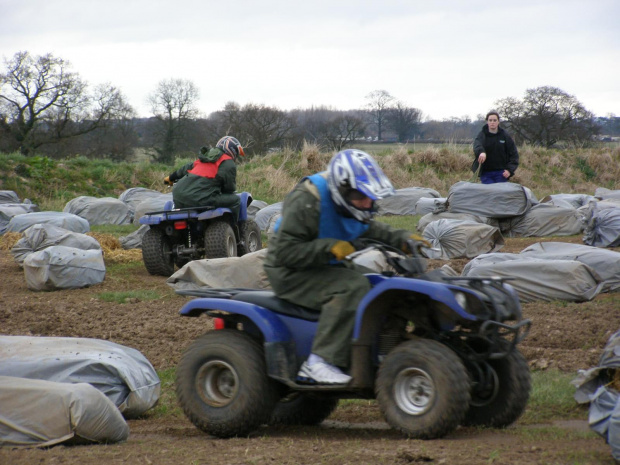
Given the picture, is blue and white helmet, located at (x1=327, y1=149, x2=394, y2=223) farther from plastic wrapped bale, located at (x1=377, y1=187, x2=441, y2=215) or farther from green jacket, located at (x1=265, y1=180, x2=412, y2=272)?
plastic wrapped bale, located at (x1=377, y1=187, x2=441, y2=215)

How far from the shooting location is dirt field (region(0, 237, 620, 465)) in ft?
12.6

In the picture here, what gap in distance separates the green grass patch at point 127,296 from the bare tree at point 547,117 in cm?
3285

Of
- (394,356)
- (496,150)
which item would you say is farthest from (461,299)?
(496,150)

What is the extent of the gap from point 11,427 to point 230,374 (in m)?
1.26

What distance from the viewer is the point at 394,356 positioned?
4207mm

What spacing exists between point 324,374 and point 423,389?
577 mm

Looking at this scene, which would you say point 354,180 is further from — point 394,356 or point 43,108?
point 43,108

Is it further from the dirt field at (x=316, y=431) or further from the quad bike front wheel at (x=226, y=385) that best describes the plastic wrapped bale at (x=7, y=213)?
the quad bike front wheel at (x=226, y=385)

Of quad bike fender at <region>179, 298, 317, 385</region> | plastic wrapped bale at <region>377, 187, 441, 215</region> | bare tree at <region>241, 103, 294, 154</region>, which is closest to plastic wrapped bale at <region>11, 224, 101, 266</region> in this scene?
quad bike fender at <region>179, 298, 317, 385</region>

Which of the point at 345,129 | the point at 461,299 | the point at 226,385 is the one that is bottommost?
the point at 226,385

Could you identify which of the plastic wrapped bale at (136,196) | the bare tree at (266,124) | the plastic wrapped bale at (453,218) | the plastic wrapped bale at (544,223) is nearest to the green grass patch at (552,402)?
the plastic wrapped bale at (453,218)

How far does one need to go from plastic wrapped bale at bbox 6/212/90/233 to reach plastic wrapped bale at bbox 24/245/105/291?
4.11 meters

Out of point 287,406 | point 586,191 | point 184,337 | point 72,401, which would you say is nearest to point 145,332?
point 184,337

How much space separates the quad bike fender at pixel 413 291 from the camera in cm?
406
